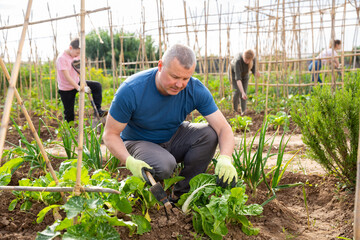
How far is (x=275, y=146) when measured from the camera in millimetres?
4418

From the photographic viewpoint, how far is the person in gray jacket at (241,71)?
20.5 ft

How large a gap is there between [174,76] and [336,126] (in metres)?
1.25

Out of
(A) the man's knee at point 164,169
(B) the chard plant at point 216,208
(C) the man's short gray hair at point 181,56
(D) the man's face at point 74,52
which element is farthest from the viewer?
(D) the man's face at point 74,52

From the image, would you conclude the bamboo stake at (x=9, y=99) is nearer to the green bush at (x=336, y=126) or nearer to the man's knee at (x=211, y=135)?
the man's knee at (x=211, y=135)

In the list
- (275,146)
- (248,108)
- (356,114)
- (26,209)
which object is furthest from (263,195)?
(248,108)

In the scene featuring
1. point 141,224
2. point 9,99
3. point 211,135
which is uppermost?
point 9,99

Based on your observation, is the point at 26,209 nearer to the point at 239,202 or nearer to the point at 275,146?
the point at 239,202

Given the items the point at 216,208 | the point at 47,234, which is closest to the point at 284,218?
the point at 216,208

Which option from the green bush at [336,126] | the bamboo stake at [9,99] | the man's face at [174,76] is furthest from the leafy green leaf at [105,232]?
the green bush at [336,126]

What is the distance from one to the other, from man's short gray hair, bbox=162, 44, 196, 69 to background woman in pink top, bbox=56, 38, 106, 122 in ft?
8.09

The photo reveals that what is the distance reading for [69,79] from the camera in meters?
4.76

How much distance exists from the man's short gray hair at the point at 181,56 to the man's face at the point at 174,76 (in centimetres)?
2

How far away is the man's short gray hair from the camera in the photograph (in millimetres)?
2195

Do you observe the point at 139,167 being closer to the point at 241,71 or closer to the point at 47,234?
the point at 47,234
